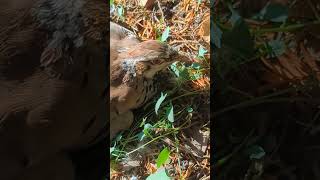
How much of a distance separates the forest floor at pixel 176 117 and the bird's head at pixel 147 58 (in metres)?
0.08

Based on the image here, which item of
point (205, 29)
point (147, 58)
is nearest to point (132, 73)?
point (147, 58)

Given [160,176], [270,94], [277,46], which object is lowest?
[160,176]

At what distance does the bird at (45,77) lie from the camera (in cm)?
107

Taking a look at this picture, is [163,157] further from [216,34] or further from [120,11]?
[120,11]

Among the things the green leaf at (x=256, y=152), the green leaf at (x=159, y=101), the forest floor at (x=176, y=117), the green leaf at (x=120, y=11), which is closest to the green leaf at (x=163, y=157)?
the forest floor at (x=176, y=117)

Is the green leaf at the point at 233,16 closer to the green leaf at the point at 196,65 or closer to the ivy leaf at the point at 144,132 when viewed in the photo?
the green leaf at the point at 196,65

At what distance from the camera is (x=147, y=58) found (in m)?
1.27

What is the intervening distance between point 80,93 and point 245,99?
15.1 inches

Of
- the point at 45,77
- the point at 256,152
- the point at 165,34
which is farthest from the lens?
the point at 165,34

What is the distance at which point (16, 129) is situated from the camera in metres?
1.07

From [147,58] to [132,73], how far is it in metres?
0.05

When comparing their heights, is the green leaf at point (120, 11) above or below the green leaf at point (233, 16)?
below

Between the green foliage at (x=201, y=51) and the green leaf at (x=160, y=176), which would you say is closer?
the green leaf at (x=160, y=176)

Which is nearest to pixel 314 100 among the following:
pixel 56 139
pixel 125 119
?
pixel 125 119
